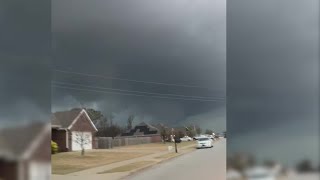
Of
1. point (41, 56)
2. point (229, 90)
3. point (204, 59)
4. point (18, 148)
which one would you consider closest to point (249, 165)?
point (229, 90)

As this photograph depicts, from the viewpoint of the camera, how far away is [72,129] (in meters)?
4.18

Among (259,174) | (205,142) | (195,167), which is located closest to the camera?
(259,174)

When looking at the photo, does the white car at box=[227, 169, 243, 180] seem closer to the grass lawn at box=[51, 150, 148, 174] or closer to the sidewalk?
the sidewalk

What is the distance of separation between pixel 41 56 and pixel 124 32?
0.75 m

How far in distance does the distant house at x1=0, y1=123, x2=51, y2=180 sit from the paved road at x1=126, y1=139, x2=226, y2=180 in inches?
45.0

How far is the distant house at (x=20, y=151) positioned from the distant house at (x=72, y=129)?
23.7 inches

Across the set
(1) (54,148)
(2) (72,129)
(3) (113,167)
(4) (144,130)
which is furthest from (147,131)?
(1) (54,148)

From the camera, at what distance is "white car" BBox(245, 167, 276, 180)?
213 centimetres

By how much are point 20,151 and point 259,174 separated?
1742mm

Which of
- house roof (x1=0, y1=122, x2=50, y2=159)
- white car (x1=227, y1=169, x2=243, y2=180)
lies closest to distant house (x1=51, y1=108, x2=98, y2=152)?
house roof (x1=0, y1=122, x2=50, y2=159)

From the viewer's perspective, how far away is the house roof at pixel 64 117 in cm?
387

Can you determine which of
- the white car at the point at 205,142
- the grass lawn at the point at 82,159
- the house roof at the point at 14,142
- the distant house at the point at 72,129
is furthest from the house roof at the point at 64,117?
the white car at the point at 205,142

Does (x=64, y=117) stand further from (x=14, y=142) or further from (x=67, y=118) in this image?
(x=14, y=142)

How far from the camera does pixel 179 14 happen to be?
10.7 feet
